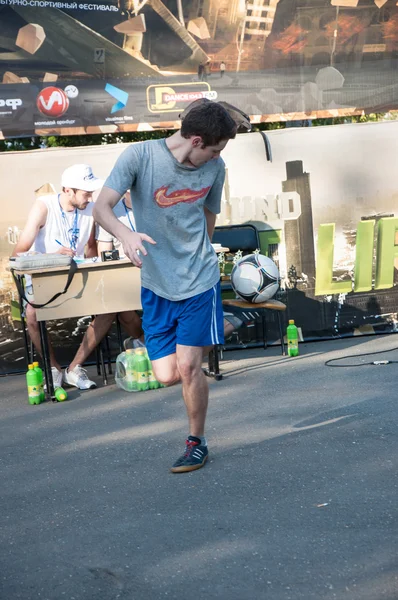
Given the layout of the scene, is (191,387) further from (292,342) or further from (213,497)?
(292,342)

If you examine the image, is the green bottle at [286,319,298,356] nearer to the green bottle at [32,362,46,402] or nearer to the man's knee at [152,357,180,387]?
the green bottle at [32,362,46,402]

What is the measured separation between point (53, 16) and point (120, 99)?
1.09m

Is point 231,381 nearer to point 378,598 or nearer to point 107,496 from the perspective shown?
point 107,496

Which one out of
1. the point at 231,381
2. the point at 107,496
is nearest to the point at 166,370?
the point at 107,496

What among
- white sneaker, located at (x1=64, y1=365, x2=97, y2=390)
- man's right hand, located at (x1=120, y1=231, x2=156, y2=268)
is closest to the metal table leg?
white sneaker, located at (x1=64, y1=365, x2=97, y2=390)

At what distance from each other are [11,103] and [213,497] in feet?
20.0

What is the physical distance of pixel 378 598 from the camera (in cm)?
336

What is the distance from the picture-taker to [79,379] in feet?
29.2

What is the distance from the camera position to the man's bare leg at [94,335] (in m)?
8.95

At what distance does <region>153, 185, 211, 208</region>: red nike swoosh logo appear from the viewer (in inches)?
207

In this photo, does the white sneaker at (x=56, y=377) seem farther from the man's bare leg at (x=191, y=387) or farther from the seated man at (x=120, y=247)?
the man's bare leg at (x=191, y=387)

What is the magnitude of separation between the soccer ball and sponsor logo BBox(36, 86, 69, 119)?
2577 mm

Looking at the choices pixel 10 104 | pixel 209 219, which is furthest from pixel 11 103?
pixel 209 219

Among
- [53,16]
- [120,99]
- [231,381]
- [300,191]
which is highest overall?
[53,16]
